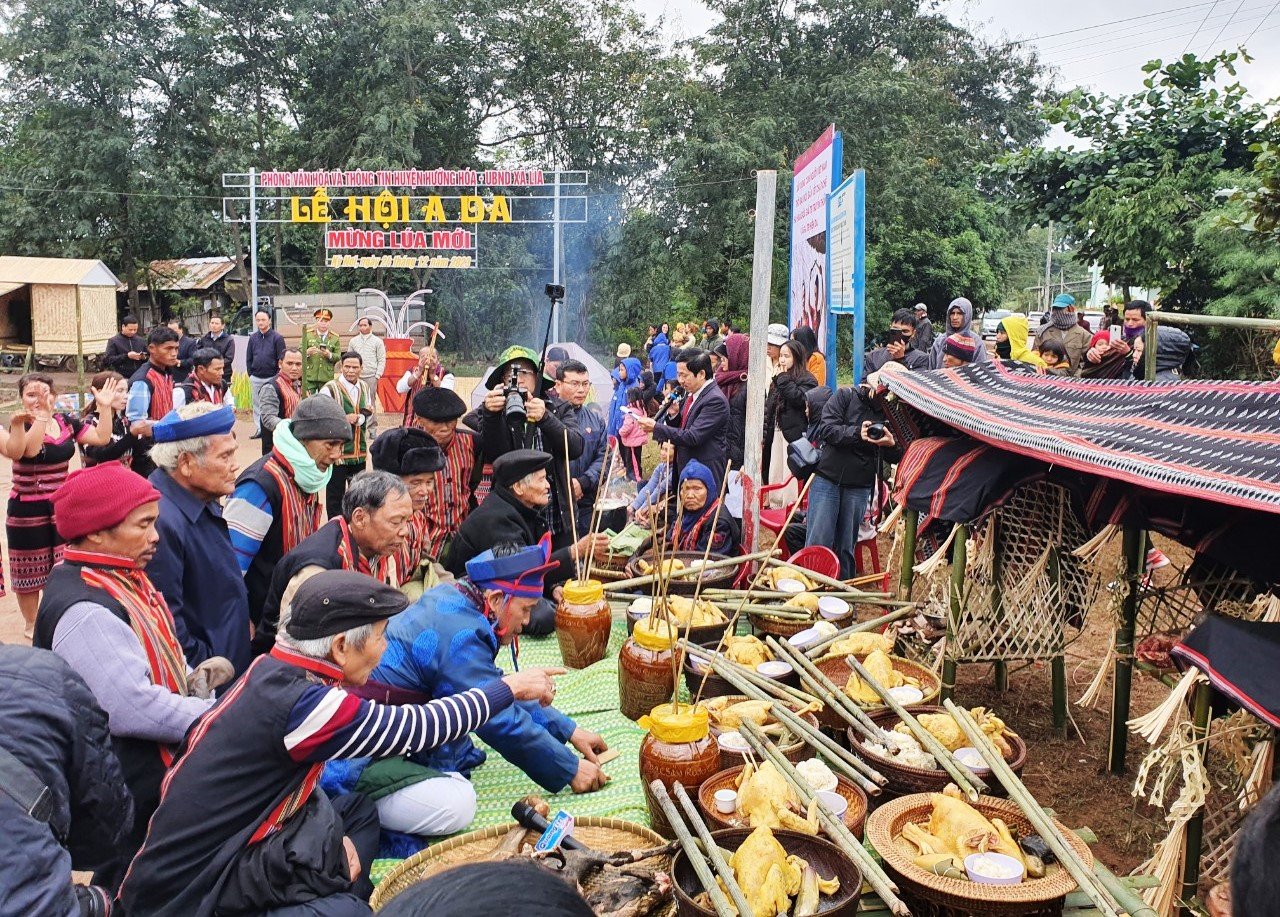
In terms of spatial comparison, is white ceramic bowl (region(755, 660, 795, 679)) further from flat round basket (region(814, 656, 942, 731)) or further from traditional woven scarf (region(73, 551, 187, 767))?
traditional woven scarf (region(73, 551, 187, 767))

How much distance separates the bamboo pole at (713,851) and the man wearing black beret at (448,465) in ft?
8.00

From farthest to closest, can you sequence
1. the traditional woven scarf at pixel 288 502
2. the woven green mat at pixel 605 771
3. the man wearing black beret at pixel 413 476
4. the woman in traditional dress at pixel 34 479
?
the woman in traditional dress at pixel 34 479, the man wearing black beret at pixel 413 476, the traditional woven scarf at pixel 288 502, the woven green mat at pixel 605 771

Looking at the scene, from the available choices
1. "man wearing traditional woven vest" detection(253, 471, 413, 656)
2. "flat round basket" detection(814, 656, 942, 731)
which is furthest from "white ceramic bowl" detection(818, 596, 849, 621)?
"man wearing traditional woven vest" detection(253, 471, 413, 656)

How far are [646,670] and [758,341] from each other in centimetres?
254

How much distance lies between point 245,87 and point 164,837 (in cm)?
2346

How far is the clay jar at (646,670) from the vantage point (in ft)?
11.9

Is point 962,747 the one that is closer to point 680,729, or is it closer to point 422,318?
point 680,729

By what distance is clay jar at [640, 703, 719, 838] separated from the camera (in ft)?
9.68

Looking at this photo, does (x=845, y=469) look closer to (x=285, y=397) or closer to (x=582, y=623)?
(x=582, y=623)

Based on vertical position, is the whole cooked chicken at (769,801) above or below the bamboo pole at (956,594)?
below

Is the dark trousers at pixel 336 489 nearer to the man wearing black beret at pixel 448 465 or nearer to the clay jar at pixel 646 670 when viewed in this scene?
the man wearing black beret at pixel 448 465

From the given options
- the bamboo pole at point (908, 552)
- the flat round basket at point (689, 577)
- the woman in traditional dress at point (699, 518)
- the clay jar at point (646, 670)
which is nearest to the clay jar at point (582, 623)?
the flat round basket at point (689, 577)

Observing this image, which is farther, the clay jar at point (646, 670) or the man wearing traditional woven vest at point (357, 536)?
the clay jar at point (646, 670)

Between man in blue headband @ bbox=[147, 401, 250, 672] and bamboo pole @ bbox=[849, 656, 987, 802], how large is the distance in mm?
2283
